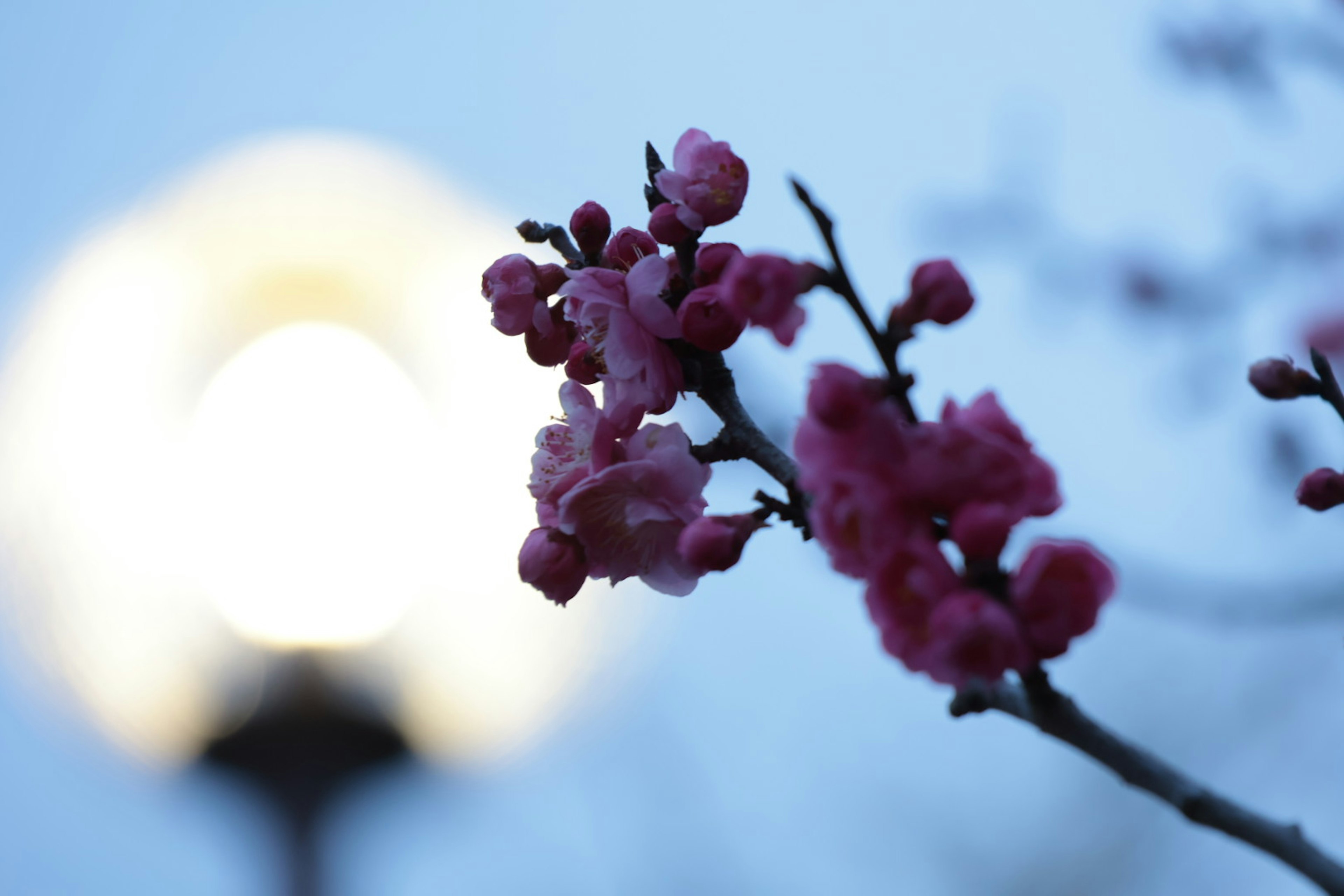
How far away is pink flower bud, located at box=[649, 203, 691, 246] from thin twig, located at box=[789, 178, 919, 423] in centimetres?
35

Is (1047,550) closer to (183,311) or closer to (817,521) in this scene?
(817,521)

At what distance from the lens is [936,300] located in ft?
2.63

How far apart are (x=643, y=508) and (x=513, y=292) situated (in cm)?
30

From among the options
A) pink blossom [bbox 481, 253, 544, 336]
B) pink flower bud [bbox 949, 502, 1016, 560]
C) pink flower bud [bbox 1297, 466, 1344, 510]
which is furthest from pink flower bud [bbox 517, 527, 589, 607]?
pink flower bud [bbox 1297, 466, 1344, 510]

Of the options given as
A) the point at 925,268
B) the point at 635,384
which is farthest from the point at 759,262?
the point at 635,384

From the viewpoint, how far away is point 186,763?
16.0 ft

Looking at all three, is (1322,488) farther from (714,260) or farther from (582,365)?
(582,365)

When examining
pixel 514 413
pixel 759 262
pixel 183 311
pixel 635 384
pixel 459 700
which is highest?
pixel 183 311

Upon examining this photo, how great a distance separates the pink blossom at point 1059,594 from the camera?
0.69 meters

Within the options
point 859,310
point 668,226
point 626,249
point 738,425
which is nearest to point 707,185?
point 668,226

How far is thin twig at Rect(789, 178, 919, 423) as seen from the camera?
2.40 ft

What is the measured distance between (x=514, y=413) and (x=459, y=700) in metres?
1.43

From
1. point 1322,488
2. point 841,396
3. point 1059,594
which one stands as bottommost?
point 1059,594

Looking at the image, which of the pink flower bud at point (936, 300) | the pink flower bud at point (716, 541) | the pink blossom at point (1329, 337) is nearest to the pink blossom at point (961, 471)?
the pink flower bud at point (936, 300)
